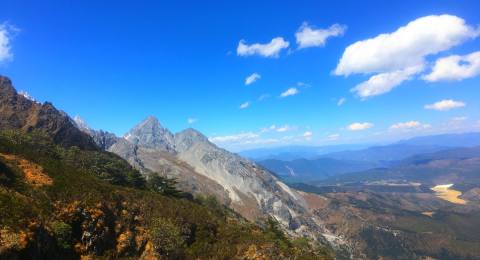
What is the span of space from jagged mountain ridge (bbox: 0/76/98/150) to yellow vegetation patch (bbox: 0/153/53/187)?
92.8 metres

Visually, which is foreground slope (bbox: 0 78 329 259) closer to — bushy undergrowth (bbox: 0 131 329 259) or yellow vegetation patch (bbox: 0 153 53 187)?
bushy undergrowth (bbox: 0 131 329 259)

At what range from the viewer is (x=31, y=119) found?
150 m

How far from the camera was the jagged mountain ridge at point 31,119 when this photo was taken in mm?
143500

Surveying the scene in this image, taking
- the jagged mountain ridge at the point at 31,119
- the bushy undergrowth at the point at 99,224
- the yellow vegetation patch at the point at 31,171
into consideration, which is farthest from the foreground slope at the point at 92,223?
the jagged mountain ridge at the point at 31,119

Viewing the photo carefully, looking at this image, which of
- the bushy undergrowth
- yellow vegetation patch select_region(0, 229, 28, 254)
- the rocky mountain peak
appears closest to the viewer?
yellow vegetation patch select_region(0, 229, 28, 254)

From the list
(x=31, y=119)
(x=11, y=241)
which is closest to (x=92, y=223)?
(x=11, y=241)

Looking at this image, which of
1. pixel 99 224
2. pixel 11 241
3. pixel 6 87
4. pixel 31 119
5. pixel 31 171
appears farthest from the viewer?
pixel 6 87

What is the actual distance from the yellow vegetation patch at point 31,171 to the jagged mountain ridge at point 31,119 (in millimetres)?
92818

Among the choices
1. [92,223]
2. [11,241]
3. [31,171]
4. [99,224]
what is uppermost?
[31,171]

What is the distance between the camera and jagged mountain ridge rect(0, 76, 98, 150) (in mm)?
143500

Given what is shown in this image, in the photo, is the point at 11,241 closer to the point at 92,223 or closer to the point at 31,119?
the point at 92,223

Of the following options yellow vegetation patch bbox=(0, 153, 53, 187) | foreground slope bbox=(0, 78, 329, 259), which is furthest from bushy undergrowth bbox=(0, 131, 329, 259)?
yellow vegetation patch bbox=(0, 153, 53, 187)

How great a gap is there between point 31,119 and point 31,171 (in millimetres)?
113157

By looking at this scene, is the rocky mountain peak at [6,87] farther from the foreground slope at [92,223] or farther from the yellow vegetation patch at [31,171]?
the yellow vegetation patch at [31,171]
